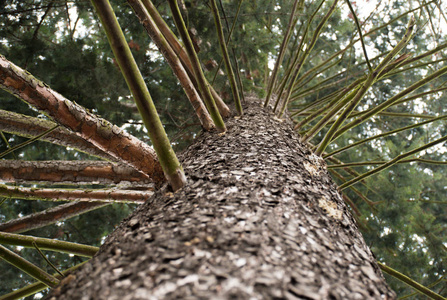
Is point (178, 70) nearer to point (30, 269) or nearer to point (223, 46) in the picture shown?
point (223, 46)

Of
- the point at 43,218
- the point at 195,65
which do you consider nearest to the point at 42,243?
the point at 43,218

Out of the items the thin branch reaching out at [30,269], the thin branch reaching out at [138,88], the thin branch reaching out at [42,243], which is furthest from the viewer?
the thin branch reaching out at [42,243]

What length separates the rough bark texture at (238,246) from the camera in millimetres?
577

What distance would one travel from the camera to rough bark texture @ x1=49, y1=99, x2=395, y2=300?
58cm

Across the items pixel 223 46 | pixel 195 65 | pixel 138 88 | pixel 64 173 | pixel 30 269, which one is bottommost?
pixel 30 269

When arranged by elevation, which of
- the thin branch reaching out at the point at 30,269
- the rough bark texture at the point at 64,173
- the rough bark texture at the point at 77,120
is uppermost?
the rough bark texture at the point at 77,120

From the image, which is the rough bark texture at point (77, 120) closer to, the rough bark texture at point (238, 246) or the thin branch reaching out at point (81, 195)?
the rough bark texture at point (238, 246)

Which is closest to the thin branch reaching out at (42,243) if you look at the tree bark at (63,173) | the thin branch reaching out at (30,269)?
the thin branch reaching out at (30,269)

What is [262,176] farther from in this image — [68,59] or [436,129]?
[436,129]

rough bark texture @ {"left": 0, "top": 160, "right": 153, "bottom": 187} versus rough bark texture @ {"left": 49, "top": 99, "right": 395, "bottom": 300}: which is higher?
rough bark texture @ {"left": 0, "top": 160, "right": 153, "bottom": 187}

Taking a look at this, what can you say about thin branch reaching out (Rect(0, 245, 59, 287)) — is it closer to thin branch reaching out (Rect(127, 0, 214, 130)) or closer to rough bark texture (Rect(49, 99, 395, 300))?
rough bark texture (Rect(49, 99, 395, 300))

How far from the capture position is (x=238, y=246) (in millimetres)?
668

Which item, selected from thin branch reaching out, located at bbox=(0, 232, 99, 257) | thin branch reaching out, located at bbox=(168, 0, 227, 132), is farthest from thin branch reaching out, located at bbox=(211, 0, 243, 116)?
Result: thin branch reaching out, located at bbox=(0, 232, 99, 257)

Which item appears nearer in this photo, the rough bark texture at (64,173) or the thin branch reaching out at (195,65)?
the thin branch reaching out at (195,65)
